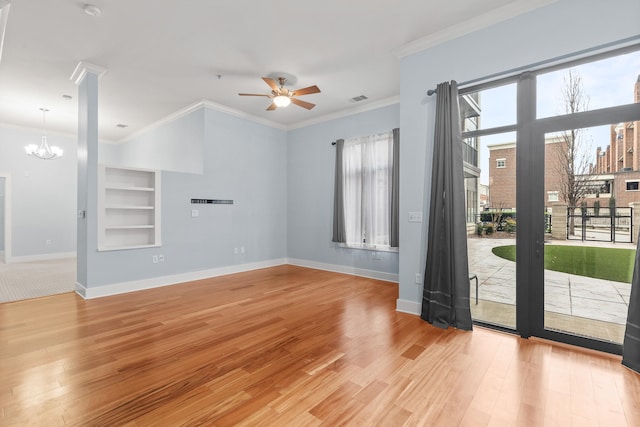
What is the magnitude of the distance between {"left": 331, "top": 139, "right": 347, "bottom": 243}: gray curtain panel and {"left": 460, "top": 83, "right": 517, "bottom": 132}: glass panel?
9.58 ft

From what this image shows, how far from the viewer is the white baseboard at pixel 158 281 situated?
4375 mm

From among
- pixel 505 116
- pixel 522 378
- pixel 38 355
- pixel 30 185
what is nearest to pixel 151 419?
pixel 38 355

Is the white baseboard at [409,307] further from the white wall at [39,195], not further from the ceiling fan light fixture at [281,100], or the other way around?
the white wall at [39,195]

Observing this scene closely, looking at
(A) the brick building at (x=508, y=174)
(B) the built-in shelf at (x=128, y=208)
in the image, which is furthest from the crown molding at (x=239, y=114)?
(A) the brick building at (x=508, y=174)

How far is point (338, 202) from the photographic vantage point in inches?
239

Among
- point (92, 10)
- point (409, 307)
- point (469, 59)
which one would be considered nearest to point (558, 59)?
point (469, 59)

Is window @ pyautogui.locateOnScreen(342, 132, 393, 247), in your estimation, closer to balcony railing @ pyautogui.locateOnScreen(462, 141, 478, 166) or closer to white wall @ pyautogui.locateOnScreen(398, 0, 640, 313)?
white wall @ pyautogui.locateOnScreen(398, 0, 640, 313)

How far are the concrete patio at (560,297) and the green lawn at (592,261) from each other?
0.05 metres

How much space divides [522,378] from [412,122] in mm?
2808

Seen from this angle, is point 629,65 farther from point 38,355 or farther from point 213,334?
point 38,355

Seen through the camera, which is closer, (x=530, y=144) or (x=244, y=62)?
(x=530, y=144)

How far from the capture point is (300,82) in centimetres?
484

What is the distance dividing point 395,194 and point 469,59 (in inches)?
94.1

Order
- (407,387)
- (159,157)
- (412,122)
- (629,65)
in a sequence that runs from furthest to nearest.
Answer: (159,157) < (412,122) < (629,65) < (407,387)
